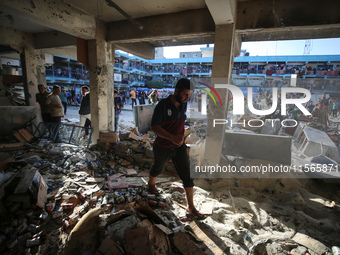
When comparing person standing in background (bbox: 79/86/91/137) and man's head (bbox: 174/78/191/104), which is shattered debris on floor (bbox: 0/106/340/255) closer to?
man's head (bbox: 174/78/191/104)

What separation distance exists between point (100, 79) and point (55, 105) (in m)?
1.86

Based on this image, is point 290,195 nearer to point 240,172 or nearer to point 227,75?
point 240,172

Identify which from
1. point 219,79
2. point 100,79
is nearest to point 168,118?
point 219,79

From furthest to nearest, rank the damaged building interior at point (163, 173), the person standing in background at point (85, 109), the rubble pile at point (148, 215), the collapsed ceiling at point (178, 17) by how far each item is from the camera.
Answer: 1. the person standing in background at point (85, 109)
2. the collapsed ceiling at point (178, 17)
3. the damaged building interior at point (163, 173)
4. the rubble pile at point (148, 215)

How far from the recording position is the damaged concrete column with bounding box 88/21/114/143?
469 centimetres

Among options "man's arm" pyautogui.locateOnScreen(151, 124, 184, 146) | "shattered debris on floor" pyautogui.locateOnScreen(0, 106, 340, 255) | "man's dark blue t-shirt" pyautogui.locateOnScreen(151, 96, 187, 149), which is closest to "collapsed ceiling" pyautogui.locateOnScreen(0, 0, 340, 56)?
"man's dark blue t-shirt" pyautogui.locateOnScreen(151, 96, 187, 149)

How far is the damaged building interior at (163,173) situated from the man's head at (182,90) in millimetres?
1361

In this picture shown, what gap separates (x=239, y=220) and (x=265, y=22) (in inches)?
144

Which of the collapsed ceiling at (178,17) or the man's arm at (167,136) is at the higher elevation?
the collapsed ceiling at (178,17)

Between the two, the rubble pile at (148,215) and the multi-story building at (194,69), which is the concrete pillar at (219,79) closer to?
the rubble pile at (148,215)

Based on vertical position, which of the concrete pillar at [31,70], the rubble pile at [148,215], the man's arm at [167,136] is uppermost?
the concrete pillar at [31,70]

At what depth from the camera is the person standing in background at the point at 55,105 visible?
17.2ft

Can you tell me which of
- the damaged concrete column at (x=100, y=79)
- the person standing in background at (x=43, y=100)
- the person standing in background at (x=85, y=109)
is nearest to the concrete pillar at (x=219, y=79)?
the damaged concrete column at (x=100, y=79)

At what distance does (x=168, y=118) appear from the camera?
2.35 metres
